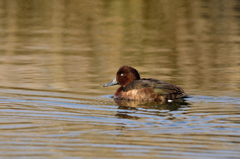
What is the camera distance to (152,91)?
1020cm

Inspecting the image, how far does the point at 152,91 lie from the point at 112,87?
265 centimetres

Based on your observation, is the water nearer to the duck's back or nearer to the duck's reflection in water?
the duck's reflection in water

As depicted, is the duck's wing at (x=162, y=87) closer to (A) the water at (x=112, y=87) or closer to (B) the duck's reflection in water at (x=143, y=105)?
(B) the duck's reflection in water at (x=143, y=105)

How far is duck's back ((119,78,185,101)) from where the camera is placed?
→ 10.1 meters

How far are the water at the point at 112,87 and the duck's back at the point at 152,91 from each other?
0.35 m

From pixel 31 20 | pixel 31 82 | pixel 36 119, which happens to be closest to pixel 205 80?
pixel 31 82

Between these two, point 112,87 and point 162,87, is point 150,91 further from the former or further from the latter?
point 112,87

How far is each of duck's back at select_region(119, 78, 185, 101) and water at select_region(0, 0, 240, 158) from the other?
1.14ft

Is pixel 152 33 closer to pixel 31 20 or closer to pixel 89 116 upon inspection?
pixel 31 20

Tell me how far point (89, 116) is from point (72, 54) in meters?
9.05

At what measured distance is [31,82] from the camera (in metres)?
12.2

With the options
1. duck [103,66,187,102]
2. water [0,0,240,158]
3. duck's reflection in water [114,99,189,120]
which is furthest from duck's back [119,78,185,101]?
water [0,0,240,158]

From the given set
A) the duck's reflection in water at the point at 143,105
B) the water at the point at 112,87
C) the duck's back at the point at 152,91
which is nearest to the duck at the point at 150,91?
the duck's back at the point at 152,91

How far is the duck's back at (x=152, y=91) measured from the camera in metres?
10.1
